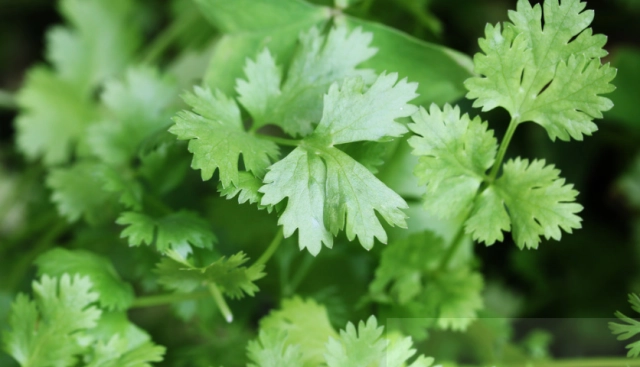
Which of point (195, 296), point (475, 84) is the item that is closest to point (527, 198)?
point (475, 84)

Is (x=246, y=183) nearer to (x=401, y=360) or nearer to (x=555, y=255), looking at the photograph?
(x=401, y=360)

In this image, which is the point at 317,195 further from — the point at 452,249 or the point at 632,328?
the point at 632,328

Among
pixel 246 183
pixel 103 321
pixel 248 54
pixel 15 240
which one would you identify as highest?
pixel 248 54

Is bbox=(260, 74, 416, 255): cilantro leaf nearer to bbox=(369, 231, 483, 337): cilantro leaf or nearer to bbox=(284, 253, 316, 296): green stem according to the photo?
bbox=(369, 231, 483, 337): cilantro leaf

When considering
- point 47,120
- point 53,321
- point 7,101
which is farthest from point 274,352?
point 7,101

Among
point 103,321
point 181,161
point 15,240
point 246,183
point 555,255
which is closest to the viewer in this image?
point 246,183

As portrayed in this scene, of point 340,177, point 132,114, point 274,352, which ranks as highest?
point 340,177
